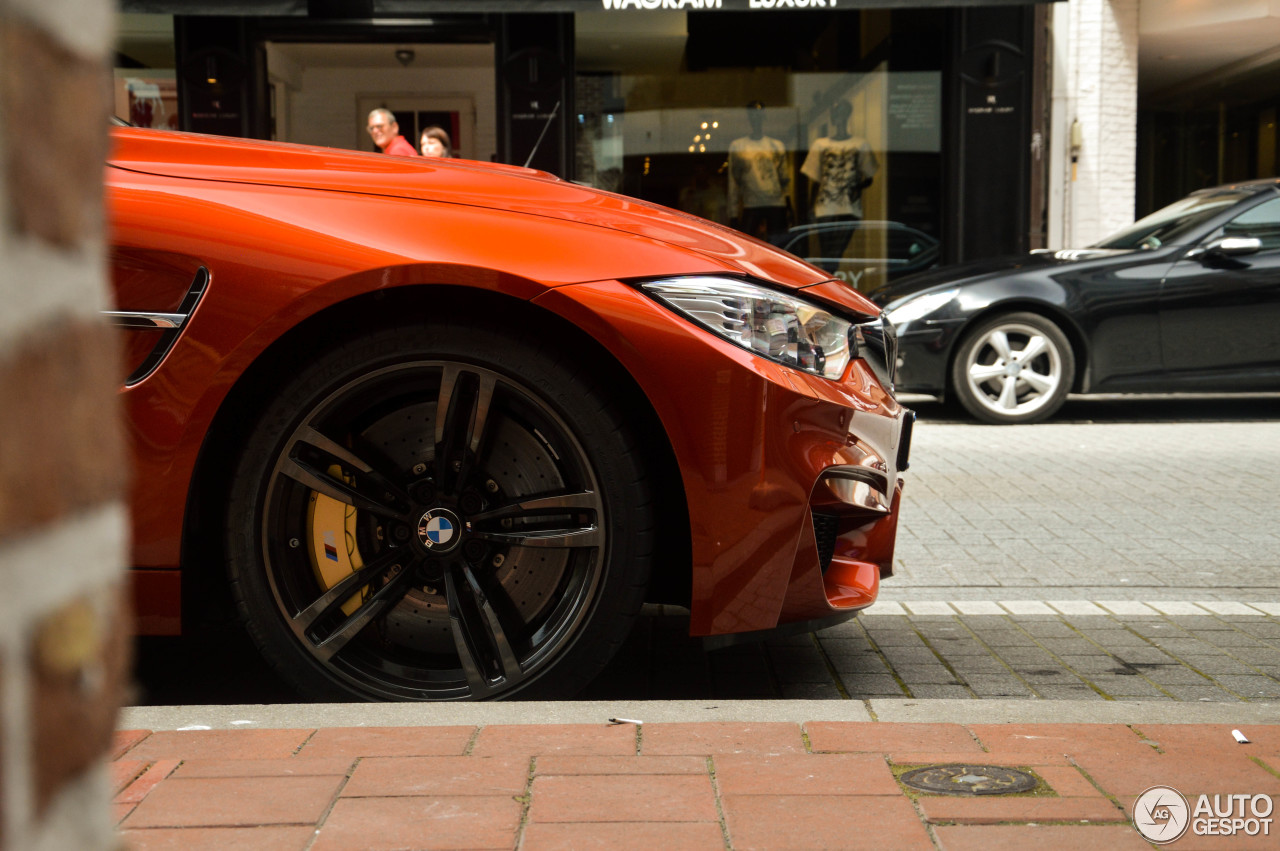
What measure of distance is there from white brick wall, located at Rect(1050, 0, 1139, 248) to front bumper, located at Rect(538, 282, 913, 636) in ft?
40.4

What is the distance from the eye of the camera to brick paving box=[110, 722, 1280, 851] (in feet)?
6.39

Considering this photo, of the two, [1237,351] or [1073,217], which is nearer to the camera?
[1237,351]

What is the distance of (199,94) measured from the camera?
13.1m

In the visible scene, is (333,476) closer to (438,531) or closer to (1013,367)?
(438,531)

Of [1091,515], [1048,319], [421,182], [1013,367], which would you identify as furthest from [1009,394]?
[421,182]

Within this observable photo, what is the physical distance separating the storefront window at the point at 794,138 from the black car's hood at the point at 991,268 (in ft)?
13.8

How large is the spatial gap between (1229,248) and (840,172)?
5.47 m

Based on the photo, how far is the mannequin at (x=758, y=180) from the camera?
13.6 meters

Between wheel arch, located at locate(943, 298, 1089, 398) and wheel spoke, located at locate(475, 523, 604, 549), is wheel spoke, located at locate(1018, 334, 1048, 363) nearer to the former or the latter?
wheel arch, located at locate(943, 298, 1089, 398)

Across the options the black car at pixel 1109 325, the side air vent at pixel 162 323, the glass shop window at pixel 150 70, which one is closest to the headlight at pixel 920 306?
the black car at pixel 1109 325

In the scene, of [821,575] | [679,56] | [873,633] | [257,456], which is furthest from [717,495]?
[679,56]

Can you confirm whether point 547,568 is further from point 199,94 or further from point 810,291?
point 199,94

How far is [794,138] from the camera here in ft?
45.1

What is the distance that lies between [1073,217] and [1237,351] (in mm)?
5830
